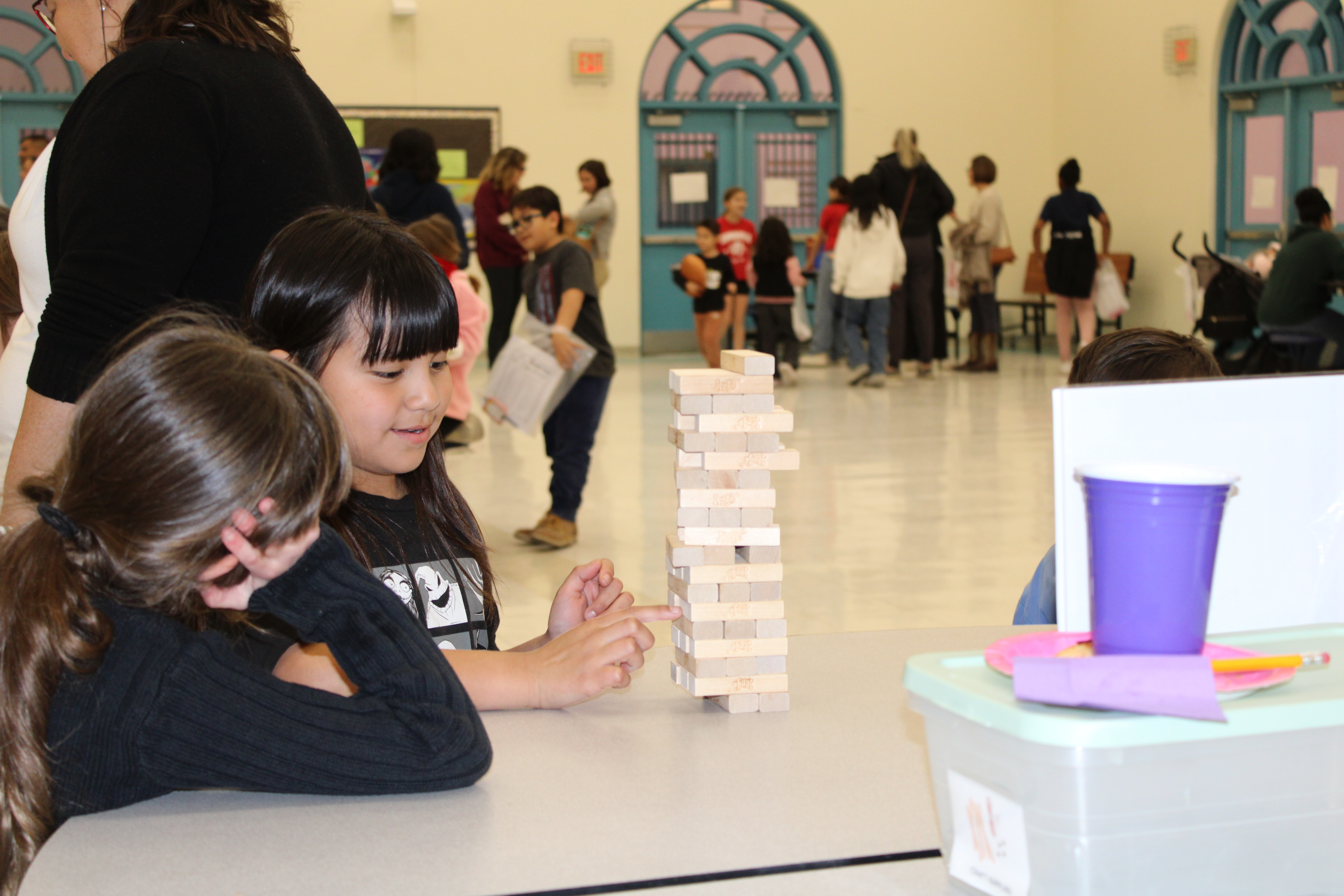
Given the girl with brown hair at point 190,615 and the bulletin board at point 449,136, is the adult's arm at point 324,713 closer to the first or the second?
the girl with brown hair at point 190,615

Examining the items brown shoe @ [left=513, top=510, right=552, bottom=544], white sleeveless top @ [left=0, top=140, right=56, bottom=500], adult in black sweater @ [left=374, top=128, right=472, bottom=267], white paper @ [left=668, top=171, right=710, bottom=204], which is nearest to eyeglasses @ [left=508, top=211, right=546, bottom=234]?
brown shoe @ [left=513, top=510, right=552, bottom=544]

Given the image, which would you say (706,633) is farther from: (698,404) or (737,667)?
(698,404)

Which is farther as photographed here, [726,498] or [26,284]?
[26,284]

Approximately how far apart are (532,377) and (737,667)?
3415 mm

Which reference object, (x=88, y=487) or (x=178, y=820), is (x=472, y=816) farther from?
(x=88, y=487)

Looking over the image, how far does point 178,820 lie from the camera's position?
107 cm

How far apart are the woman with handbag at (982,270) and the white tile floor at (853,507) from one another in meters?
1.91

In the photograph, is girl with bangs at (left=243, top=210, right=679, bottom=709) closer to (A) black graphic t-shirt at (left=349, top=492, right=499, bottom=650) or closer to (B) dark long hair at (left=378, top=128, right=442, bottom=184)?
(A) black graphic t-shirt at (left=349, top=492, right=499, bottom=650)

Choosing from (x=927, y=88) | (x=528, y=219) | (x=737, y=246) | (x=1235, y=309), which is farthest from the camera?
(x=927, y=88)

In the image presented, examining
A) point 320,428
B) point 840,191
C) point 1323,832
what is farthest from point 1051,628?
point 840,191

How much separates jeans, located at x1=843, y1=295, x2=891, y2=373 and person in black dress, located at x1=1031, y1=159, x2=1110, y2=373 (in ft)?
4.26

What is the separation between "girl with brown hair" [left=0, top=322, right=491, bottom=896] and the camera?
1033mm

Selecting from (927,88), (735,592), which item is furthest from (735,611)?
(927,88)

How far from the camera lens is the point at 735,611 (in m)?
1.35
